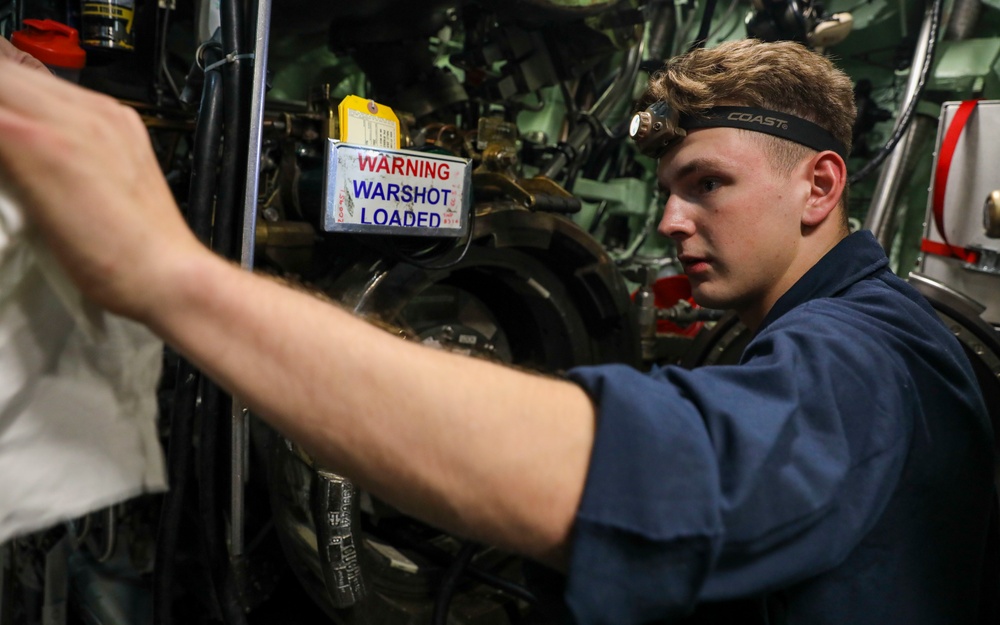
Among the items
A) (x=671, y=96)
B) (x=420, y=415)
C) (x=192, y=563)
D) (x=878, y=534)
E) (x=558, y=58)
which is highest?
(x=558, y=58)

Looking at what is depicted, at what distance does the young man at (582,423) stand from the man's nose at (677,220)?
366 millimetres

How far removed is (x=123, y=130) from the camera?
1.62 ft

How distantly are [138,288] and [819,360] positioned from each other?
2.04 ft

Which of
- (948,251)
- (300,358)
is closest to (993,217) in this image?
(948,251)

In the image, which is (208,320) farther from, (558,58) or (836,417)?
(558,58)

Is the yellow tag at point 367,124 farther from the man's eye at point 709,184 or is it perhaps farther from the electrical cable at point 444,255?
the man's eye at point 709,184

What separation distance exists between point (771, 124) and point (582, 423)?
0.77 metres

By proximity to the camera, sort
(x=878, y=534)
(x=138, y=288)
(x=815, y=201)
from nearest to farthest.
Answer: (x=138, y=288) → (x=878, y=534) → (x=815, y=201)

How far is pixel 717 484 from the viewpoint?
21.0 inches

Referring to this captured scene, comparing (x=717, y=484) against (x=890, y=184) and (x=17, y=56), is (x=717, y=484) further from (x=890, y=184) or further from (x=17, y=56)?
(x=890, y=184)

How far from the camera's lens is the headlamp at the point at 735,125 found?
1.07m

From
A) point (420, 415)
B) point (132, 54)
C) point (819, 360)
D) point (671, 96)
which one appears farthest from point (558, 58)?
point (420, 415)

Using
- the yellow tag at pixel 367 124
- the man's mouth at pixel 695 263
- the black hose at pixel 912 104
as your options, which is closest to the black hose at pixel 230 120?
the yellow tag at pixel 367 124

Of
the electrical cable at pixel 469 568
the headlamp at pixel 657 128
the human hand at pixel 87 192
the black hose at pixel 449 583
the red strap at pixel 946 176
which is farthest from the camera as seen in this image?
the red strap at pixel 946 176
